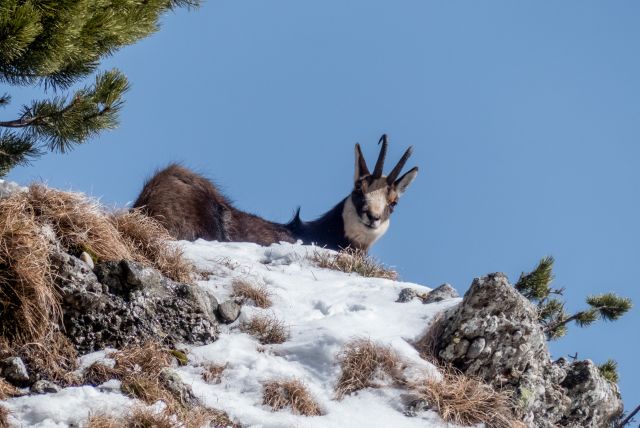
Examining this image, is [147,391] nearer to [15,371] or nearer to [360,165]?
[15,371]

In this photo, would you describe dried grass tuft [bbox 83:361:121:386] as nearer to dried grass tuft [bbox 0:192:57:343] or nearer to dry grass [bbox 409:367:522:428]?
dried grass tuft [bbox 0:192:57:343]

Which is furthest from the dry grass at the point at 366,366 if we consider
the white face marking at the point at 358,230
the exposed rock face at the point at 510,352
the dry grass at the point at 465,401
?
the white face marking at the point at 358,230

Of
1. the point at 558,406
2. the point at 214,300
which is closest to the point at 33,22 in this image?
the point at 214,300

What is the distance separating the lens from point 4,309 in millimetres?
5801

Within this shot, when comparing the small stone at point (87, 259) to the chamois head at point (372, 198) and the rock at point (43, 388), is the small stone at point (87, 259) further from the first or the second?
the chamois head at point (372, 198)

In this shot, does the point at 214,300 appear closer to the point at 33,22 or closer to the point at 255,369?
the point at 255,369

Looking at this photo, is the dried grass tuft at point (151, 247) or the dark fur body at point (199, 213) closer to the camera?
Result: the dried grass tuft at point (151, 247)

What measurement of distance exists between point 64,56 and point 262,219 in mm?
4512

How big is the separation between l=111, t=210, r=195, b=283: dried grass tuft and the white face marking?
5291 millimetres

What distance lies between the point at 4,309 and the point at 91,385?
2.53 feet

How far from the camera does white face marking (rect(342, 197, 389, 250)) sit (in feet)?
41.2

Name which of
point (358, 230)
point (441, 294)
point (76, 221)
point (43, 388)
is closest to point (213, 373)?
point (43, 388)

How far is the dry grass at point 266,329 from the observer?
6.79 m

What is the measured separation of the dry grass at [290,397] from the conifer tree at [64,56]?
370 centimetres
